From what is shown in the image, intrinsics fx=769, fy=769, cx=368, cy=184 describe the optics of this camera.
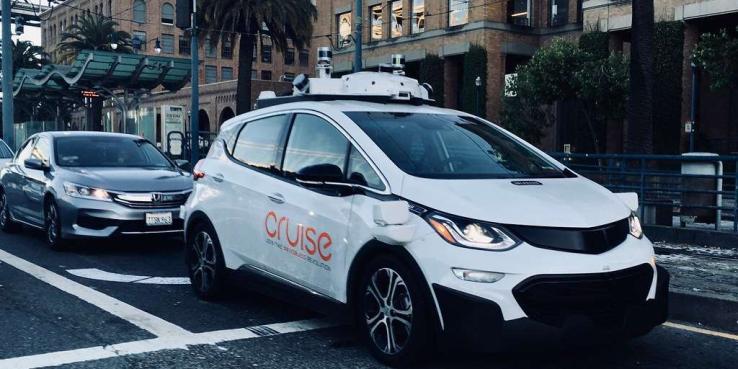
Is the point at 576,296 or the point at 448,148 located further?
the point at 448,148

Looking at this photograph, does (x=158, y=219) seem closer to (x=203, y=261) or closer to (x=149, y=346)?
(x=203, y=261)

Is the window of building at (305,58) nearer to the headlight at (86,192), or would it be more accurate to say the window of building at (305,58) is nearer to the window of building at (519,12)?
the window of building at (519,12)

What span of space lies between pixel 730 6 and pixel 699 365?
2882cm

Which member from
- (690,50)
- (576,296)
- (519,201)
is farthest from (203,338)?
(690,50)

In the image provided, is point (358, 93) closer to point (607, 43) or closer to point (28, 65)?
point (607, 43)

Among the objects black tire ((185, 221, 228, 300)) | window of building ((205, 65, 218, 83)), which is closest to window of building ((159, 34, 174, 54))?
window of building ((205, 65, 218, 83))

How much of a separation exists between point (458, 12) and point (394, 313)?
37.6m

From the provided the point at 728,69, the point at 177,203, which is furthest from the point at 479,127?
the point at 728,69

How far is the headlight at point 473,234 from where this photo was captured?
13.5 feet

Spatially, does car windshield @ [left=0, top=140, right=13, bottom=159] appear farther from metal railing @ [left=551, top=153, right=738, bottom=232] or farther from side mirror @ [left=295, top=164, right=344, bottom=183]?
side mirror @ [left=295, top=164, right=344, bottom=183]

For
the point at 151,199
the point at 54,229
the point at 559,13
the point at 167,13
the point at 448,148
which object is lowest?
the point at 54,229

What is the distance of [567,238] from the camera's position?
13.7ft

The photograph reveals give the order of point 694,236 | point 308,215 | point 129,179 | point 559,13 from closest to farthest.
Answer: point 308,215 < point 129,179 < point 694,236 < point 559,13

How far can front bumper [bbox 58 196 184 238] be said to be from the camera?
9.03 m
